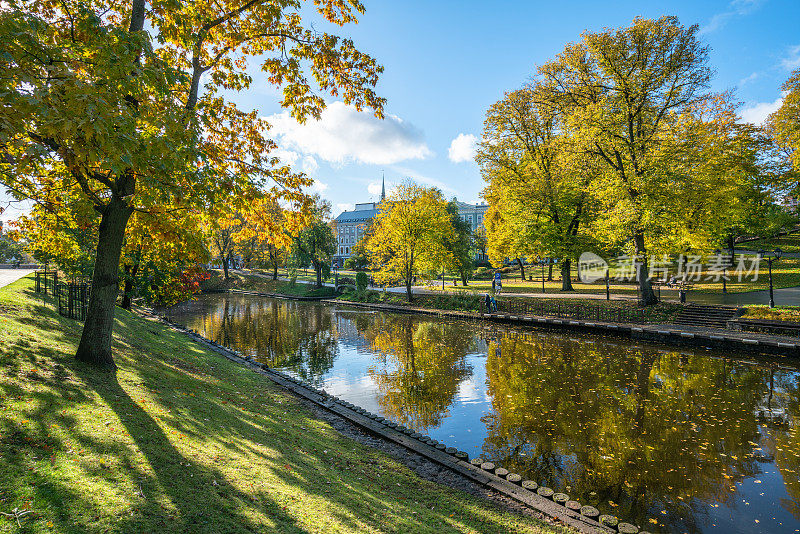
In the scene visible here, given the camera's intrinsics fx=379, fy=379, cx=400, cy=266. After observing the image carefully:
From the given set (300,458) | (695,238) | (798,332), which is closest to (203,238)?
(300,458)

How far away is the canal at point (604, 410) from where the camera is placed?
661 cm

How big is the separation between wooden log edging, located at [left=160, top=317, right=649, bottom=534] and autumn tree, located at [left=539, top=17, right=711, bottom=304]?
19619 mm

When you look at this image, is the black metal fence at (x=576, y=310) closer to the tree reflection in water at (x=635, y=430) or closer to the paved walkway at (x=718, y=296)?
the paved walkway at (x=718, y=296)

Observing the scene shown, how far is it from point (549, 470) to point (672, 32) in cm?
2551

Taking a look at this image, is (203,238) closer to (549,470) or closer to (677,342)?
(549,470)

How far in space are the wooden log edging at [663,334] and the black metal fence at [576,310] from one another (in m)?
0.66

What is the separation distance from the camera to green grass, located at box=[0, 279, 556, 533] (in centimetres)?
360

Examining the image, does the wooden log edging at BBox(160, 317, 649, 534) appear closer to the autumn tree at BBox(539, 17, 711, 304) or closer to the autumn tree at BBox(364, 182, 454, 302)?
the autumn tree at BBox(539, 17, 711, 304)

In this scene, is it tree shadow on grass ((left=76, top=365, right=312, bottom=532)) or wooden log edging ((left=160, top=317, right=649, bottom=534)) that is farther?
wooden log edging ((left=160, top=317, right=649, bottom=534))

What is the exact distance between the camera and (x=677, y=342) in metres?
18.7

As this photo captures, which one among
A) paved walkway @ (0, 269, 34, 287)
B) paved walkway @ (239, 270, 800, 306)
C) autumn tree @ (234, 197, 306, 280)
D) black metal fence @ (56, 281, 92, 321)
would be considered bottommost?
paved walkway @ (239, 270, 800, 306)

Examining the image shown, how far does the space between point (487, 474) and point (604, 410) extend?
210 inches

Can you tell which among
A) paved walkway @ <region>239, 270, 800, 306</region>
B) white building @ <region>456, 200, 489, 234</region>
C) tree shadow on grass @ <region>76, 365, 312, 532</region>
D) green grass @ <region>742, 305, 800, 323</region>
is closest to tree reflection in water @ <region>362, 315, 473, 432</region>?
tree shadow on grass @ <region>76, 365, 312, 532</region>

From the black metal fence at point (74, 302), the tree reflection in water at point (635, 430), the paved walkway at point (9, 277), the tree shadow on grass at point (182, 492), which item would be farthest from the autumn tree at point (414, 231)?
the tree shadow on grass at point (182, 492)
